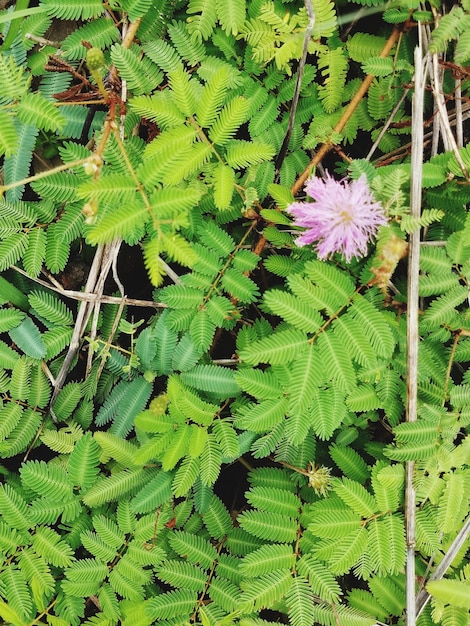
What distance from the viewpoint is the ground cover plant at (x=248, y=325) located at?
2166mm

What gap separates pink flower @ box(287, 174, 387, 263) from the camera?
2.04 meters

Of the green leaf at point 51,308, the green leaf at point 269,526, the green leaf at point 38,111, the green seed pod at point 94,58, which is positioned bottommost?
the green leaf at point 269,526

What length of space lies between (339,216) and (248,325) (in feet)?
2.23

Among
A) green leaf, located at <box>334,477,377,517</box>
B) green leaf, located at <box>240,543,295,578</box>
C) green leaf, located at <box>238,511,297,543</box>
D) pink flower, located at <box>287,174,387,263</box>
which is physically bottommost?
green leaf, located at <box>240,543,295,578</box>

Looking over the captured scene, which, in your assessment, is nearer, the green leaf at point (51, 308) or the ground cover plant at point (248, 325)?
the ground cover plant at point (248, 325)

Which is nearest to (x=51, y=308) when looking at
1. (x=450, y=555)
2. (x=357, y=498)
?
(x=357, y=498)

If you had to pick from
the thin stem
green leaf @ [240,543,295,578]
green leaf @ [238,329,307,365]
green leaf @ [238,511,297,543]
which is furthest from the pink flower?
green leaf @ [240,543,295,578]

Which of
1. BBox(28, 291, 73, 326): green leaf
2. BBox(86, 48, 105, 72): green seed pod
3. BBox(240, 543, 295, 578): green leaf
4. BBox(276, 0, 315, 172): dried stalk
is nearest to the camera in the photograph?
BBox(86, 48, 105, 72): green seed pod

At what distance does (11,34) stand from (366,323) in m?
1.88

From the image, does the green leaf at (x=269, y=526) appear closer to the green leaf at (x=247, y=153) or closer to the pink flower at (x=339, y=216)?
the pink flower at (x=339, y=216)

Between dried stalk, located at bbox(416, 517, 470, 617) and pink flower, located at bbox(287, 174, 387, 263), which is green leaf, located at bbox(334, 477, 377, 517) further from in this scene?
pink flower, located at bbox(287, 174, 387, 263)

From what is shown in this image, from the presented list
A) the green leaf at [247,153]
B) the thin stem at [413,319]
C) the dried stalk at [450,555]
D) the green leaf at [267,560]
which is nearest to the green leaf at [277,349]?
the thin stem at [413,319]

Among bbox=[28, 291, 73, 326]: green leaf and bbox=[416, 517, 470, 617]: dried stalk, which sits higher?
bbox=[28, 291, 73, 326]: green leaf

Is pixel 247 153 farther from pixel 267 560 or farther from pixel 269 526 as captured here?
pixel 267 560
